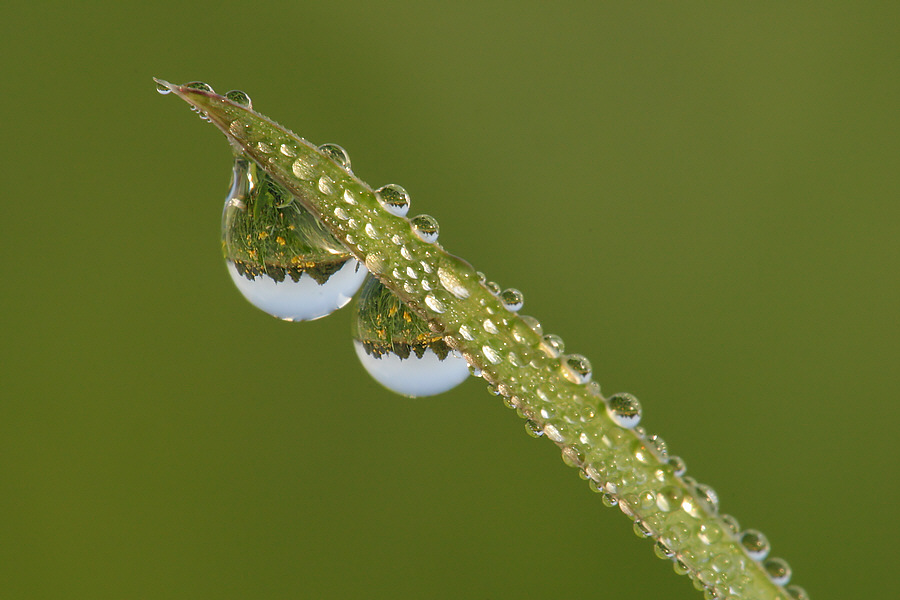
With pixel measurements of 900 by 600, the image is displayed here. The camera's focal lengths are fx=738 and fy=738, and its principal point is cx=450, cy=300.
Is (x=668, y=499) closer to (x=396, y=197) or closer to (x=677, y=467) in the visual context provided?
(x=677, y=467)

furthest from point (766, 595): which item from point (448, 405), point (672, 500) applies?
point (448, 405)

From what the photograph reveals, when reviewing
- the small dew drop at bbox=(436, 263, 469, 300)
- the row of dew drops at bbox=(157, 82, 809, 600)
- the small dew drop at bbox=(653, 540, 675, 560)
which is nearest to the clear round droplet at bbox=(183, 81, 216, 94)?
the row of dew drops at bbox=(157, 82, 809, 600)

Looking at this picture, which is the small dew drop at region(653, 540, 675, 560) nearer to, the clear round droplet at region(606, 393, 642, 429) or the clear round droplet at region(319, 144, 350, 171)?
the clear round droplet at region(606, 393, 642, 429)

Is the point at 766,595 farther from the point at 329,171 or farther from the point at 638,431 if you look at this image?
the point at 329,171

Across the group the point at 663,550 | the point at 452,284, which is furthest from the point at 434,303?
the point at 663,550

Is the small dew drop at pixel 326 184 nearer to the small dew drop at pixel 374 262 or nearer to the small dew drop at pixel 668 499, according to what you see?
the small dew drop at pixel 374 262

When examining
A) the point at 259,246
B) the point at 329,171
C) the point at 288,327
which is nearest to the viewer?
the point at 329,171

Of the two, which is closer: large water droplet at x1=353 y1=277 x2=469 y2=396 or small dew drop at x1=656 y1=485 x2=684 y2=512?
small dew drop at x1=656 y1=485 x2=684 y2=512
